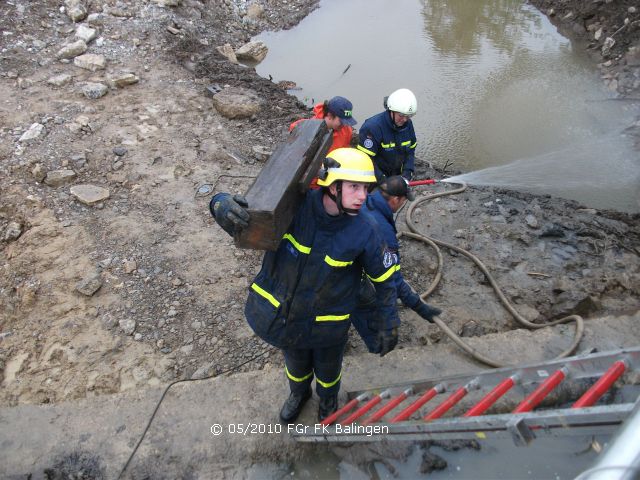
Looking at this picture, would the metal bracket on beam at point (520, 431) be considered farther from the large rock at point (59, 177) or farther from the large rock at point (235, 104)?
the large rock at point (235, 104)

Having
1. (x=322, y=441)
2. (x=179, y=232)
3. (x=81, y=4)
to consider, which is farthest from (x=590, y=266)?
(x=81, y=4)

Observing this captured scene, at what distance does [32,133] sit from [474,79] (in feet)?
24.2

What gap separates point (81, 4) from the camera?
25.6ft

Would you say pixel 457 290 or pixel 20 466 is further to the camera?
pixel 457 290

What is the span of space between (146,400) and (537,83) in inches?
332

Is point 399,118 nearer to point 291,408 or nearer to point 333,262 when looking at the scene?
point 333,262

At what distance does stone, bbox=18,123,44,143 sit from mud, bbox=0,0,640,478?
2.9 inches

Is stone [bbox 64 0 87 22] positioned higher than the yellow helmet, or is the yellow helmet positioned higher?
the yellow helmet

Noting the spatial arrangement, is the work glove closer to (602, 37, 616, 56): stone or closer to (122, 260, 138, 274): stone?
(122, 260, 138, 274): stone

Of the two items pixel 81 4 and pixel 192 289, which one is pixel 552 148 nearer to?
pixel 192 289

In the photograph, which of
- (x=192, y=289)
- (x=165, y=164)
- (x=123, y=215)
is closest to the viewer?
(x=192, y=289)

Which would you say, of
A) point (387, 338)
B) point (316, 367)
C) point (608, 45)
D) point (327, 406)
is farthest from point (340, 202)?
point (608, 45)

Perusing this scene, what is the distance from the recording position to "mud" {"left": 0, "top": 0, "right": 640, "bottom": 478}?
143 inches

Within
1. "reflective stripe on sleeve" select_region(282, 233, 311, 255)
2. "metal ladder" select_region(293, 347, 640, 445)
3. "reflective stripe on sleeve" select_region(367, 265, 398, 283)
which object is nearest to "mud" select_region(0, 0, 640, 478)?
"metal ladder" select_region(293, 347, 640, 445)
